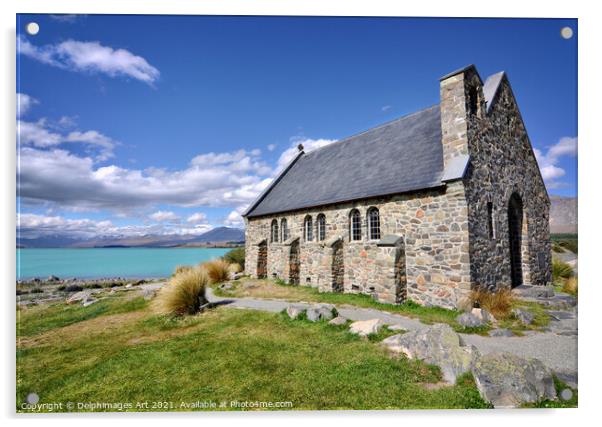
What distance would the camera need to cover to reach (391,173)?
11.1 meters

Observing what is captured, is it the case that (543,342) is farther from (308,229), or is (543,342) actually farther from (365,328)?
(308,229)

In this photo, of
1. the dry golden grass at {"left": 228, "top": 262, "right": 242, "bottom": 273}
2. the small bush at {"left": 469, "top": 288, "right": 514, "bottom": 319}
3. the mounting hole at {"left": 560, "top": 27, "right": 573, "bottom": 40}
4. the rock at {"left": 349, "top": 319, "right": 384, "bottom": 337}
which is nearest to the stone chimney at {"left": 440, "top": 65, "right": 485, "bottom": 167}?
the mounting hole at {"left": 560, "top": 27, "right": 573, "bottom": 40}

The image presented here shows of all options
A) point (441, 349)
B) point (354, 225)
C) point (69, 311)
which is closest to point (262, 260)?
point (354, 225)

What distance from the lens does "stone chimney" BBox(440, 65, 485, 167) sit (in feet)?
28.5

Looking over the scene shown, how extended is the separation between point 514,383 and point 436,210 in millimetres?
5994

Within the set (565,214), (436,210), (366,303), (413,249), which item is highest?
(436,210)

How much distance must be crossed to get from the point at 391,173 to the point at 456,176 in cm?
307

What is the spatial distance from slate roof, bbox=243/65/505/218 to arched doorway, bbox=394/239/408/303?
81.6 inches

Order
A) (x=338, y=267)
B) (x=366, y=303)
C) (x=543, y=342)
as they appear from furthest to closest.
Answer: (x=338, y=267), (x=366, y=303), (x=543, y=342)

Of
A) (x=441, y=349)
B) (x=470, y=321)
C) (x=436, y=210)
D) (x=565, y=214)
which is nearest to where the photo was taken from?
(x=441, y=349)

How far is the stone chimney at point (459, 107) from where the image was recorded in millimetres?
8688

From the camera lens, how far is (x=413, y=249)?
952 cm

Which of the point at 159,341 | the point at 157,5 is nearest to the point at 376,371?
the point at 159,341

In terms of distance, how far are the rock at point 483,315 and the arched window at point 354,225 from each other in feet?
17.8
